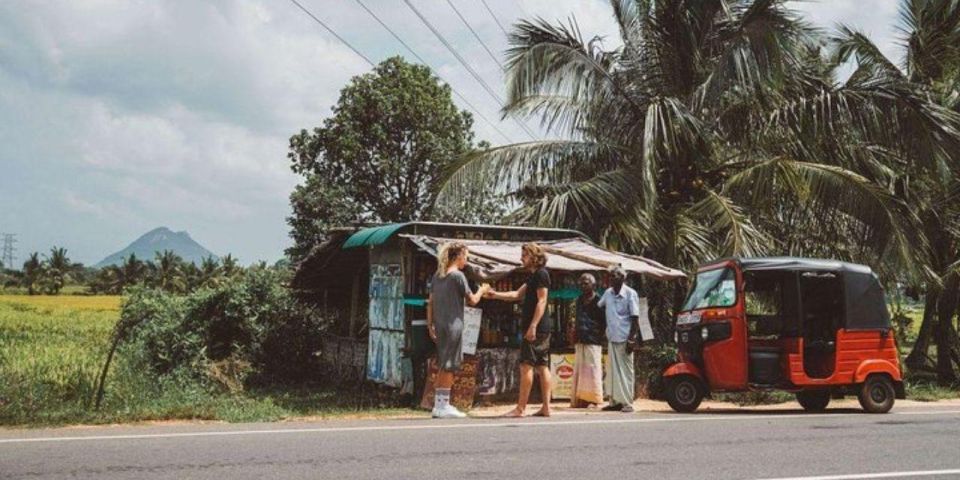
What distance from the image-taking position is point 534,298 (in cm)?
984

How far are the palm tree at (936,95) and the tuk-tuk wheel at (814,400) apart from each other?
23.3 ft

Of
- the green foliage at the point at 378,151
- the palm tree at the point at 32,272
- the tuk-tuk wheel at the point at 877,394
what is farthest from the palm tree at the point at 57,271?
the tuk-tuk wheel at the point at 877,394

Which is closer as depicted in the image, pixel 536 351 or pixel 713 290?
pixel 536 351

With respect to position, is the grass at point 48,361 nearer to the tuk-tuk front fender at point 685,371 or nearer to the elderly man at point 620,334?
the elderly man at point 620,334

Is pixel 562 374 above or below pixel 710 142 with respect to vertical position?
below

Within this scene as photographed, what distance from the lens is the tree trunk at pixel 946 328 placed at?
1904 cm

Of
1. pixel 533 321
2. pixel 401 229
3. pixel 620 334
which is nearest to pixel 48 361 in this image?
pixel 401 229

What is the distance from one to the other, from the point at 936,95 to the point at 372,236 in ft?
42.4

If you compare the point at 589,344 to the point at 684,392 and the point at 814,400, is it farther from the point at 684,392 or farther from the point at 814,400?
the point at 814,400

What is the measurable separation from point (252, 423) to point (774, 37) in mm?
10756

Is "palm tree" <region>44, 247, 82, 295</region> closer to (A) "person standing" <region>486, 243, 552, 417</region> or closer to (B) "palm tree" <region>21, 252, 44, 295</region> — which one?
(B) "palm tree" <region>21, 252, 44, 295</region>

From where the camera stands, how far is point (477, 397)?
39.7ft

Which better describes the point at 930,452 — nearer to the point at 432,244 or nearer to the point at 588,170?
the point at 432,244

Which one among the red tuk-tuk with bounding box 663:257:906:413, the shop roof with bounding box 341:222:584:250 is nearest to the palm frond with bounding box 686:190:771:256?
the shop roof with bounding box 341:222:584:250
